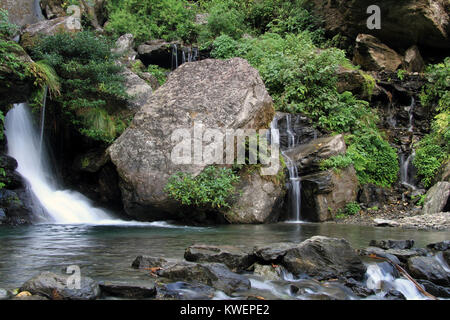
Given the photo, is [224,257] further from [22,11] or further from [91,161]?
[22,11]

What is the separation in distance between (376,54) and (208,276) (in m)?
16.7

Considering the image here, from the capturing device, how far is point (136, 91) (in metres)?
13.5

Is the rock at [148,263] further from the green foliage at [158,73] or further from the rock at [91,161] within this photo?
the green foliage at [158,73]

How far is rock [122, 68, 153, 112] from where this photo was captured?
43.1ft

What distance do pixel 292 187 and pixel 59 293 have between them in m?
9.26

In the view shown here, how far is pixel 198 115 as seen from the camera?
36.7ft

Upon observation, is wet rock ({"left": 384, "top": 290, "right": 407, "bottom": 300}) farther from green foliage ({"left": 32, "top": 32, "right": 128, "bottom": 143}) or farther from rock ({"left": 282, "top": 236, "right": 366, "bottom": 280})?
green foliage ({"left": 32, "top": 32, "right": 128, "bottom": 143})

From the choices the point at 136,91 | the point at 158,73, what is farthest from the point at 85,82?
the point at 158,73

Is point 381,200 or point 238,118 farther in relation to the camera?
point 381,200

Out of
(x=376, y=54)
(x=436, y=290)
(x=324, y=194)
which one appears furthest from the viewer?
(x=376, y=54)

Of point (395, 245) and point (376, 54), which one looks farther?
point (376, 54)
